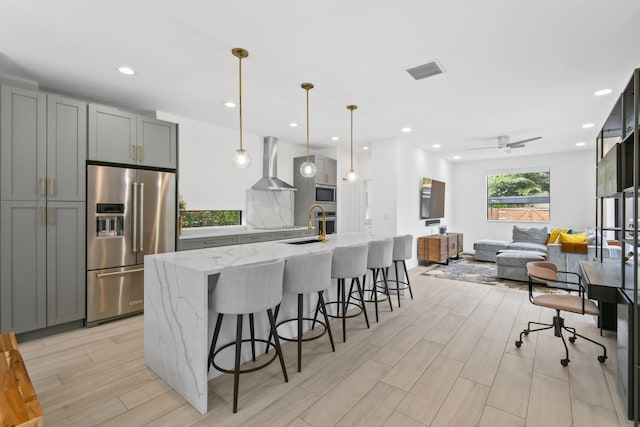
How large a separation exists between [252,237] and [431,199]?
4.50 metres

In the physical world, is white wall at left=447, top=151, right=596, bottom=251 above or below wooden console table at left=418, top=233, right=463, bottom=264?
above

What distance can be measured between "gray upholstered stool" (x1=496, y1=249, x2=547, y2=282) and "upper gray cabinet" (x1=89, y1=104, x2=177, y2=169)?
222 inches

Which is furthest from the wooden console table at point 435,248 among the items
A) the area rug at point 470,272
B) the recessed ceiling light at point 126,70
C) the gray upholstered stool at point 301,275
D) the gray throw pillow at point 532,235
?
the recessed ceiling light at point 126,70

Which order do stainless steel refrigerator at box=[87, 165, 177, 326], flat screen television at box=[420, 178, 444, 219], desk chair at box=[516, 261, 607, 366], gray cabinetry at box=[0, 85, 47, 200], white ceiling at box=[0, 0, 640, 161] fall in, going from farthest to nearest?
flat screen television at box=[420, 178, 444, 219], stainless steel refrigerator at box=[87, 165, 177, 326], gray cabinetry at box=[0, 85, 47, 200], desk chair at box=[516, 261, 607, 366], white ceiling at box=[0, 0, 640, 161]

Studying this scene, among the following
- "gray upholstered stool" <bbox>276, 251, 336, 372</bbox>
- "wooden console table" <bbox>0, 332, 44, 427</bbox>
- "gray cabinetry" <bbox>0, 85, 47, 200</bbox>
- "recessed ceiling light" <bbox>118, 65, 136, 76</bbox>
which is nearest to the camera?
"wooden console table" <bbox>0, 332, 44, 427</bbox>

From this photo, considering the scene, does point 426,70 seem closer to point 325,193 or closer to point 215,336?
point 215,336

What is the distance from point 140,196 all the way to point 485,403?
3916 millimetres

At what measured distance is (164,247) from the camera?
3.85 m

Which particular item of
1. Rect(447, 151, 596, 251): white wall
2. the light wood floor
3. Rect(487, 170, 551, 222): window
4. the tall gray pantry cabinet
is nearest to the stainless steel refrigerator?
the tall gray pantry cabinet

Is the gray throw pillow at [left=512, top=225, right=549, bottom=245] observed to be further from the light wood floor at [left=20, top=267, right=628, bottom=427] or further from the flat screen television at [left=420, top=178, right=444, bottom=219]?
the light wood floor at [left=20, top=267, right=628, bottom=427]

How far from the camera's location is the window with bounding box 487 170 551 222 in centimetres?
759

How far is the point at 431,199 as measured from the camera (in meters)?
7.21

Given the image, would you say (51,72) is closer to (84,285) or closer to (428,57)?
(84,285)

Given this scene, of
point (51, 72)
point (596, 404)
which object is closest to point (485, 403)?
point (596, 404)
